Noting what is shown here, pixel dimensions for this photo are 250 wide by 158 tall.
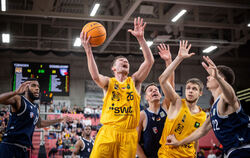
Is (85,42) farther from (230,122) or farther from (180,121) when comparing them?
(230,122)

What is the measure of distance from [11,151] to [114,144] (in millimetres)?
1939

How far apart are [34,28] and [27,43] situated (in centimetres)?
93

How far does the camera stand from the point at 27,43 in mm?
17062

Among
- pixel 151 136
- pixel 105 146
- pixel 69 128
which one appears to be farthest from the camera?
pixel 69 128

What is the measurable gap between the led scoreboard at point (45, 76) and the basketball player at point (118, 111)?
890cm

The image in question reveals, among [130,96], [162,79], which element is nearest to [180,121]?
[162,79]

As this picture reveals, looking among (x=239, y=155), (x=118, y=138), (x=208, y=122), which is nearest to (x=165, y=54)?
(x=208, y=122)

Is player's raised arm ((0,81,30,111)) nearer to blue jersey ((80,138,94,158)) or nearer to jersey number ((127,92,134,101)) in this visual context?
jersey number ((127,92,134,101))

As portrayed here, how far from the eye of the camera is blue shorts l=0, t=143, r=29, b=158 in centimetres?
486

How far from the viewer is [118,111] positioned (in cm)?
416

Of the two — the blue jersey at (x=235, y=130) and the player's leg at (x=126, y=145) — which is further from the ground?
the blue jersey at (x=235, y=130)

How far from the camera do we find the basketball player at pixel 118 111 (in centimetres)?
401

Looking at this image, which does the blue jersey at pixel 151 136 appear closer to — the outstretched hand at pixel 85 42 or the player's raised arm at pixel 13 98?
the outstretched hand at pixel 85 42

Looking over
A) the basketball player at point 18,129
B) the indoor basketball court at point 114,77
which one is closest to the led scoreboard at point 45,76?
the indoor basketball court at point 114,77
